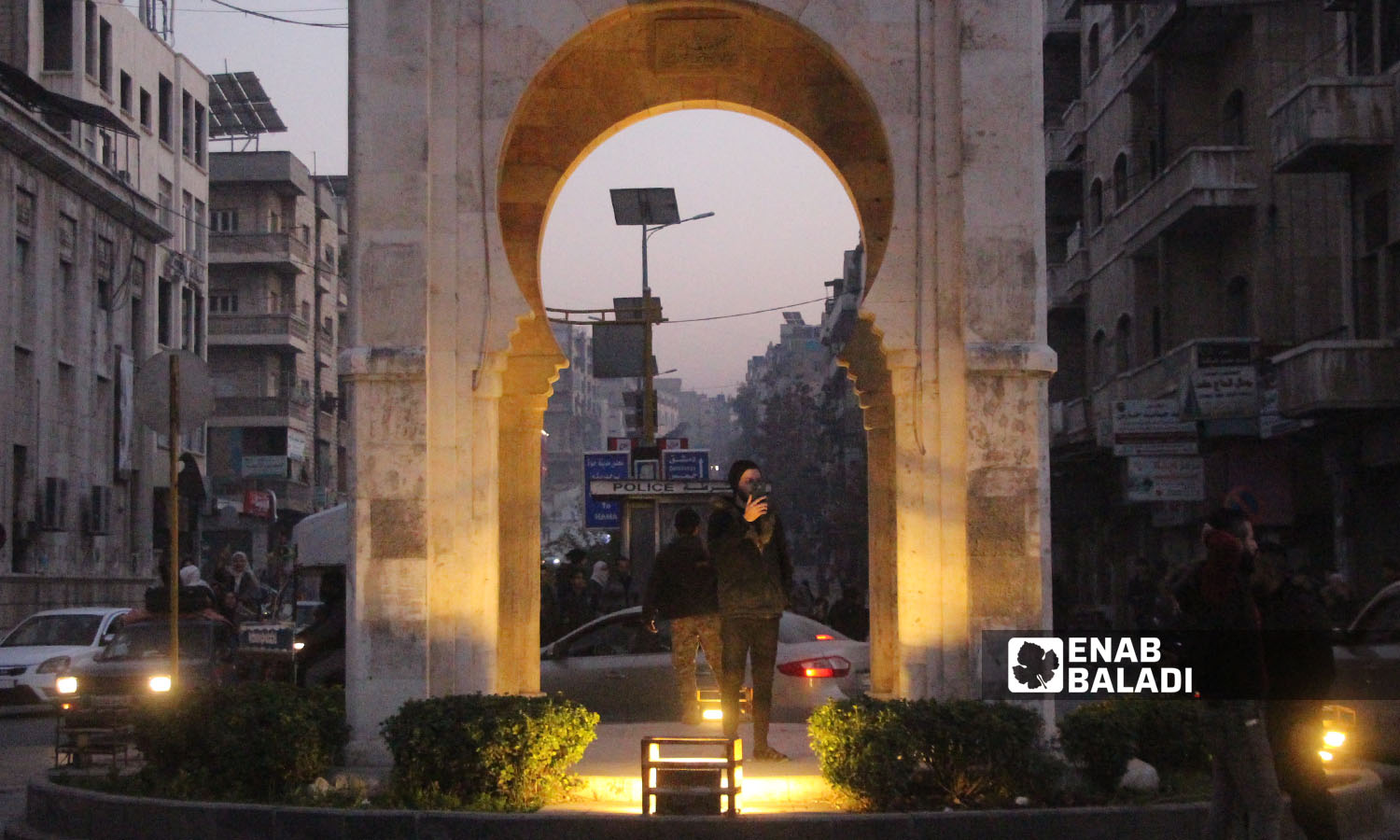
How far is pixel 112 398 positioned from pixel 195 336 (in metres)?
10.7

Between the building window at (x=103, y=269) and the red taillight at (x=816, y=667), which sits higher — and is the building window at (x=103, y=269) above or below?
above

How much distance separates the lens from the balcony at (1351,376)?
24797 mm

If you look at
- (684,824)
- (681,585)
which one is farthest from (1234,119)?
(684,824)

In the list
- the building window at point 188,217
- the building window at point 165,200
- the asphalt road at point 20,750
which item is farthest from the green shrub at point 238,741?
the building window at point 188,217

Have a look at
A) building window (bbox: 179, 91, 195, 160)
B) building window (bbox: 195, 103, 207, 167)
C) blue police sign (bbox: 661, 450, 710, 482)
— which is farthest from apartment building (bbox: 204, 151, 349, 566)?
blue police sign (bbox: 661, 450, 710, 482)

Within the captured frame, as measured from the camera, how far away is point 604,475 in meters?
31.7

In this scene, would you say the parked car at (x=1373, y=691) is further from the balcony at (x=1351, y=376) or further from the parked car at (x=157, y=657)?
the balcony at (x=1351, y=376)

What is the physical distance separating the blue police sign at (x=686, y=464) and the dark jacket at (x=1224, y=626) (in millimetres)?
23036

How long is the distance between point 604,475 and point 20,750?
1477 centimetres

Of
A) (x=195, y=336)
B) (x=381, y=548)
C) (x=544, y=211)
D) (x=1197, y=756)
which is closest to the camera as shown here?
(x=1197, y=756)

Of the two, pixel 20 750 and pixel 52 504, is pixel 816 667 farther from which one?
pixel 52 504

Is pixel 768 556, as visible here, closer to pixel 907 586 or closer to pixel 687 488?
pixel 907 586

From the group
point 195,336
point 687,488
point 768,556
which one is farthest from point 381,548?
point 195,336

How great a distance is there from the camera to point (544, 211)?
1418cm
